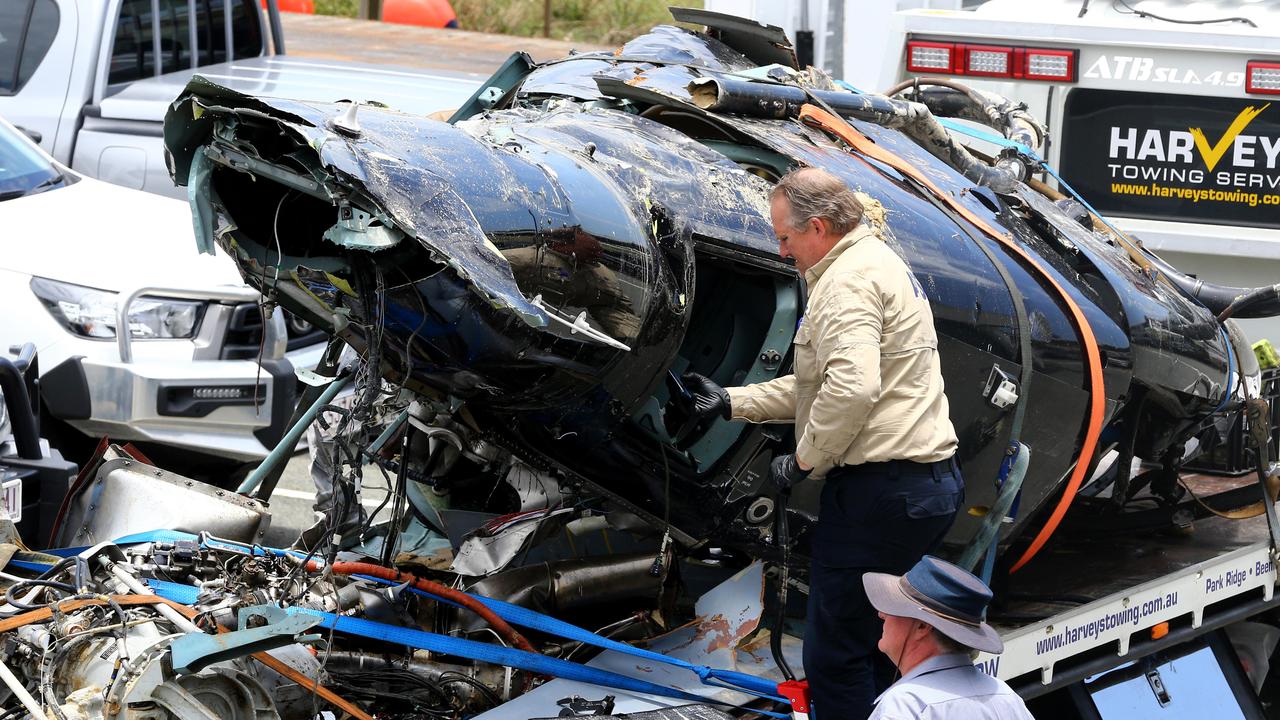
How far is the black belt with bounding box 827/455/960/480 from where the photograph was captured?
13.6 ft

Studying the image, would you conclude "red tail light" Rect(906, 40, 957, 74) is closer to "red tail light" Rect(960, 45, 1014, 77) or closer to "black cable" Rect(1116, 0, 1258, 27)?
"red tail light" Rect(960, 45, 1014, 77)

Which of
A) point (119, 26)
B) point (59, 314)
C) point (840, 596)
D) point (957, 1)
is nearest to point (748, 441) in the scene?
point (840, 596)

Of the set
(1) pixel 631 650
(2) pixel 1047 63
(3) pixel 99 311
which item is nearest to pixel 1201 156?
(2) pixel 1047 63

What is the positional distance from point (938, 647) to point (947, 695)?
0.36 ft

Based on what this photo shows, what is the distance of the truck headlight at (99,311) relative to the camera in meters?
6.68

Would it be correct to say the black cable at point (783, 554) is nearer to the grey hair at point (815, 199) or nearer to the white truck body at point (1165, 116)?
the grey hair at point (815, 199)

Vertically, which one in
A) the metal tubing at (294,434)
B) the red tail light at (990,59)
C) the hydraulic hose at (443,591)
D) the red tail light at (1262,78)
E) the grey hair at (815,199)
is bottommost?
the hydraulic hose at (443,591)

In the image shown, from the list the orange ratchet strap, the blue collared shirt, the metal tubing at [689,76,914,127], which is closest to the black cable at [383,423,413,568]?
the metal tubing at [689,76,914,127]

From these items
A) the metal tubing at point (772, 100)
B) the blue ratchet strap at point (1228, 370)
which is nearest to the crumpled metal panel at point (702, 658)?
the metal tubing at point (772, 100)

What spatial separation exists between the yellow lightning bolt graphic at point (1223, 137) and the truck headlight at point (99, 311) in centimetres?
462

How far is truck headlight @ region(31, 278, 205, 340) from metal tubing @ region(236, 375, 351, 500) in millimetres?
2092

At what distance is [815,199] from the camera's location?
404cm

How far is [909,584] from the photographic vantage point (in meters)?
3.20

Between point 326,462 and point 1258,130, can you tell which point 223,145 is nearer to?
point 326,462
